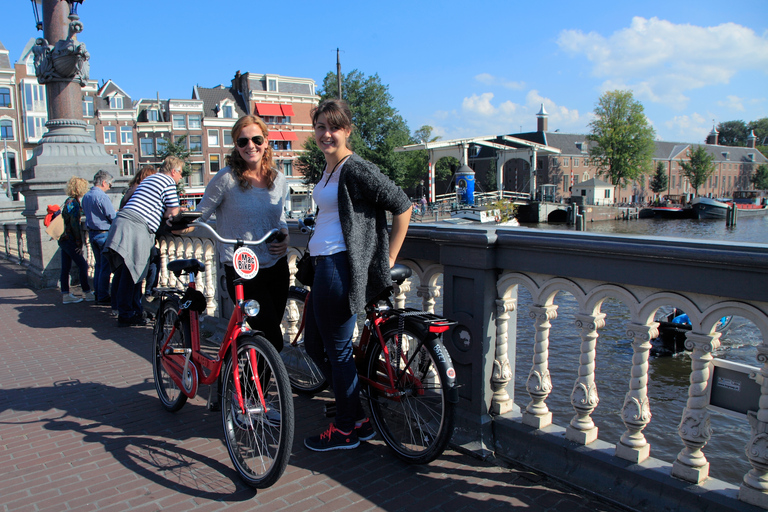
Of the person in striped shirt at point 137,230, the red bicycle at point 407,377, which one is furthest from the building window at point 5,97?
the red bicycle at point 407,377

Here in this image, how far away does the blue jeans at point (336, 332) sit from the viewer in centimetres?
277

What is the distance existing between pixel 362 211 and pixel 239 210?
102cm

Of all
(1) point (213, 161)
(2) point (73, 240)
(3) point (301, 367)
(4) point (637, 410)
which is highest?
(1) point (213, 161)

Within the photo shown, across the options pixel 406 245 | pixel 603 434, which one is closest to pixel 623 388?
pixel 603 434

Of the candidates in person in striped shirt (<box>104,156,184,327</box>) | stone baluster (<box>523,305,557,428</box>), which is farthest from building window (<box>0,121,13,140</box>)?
stone baluster (<box>523,305,557,428</box>)

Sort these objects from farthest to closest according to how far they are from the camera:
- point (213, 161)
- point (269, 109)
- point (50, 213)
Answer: point (269, 109)
point (213, 161)
point (50, 213)

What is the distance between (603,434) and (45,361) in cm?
619

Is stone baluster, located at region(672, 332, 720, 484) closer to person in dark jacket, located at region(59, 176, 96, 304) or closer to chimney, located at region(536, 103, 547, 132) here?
A: person in dark jacket, located at region(59, 176, 96, 304)

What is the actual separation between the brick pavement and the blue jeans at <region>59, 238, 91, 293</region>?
3417mm

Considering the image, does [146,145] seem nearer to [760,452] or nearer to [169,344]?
[169,344]

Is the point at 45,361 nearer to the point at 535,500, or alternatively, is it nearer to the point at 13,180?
the point at 535,500

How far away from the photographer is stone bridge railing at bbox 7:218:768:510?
2.12m

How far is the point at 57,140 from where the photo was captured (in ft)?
28.9

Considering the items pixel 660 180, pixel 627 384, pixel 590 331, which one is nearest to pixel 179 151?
pixel 627 384
